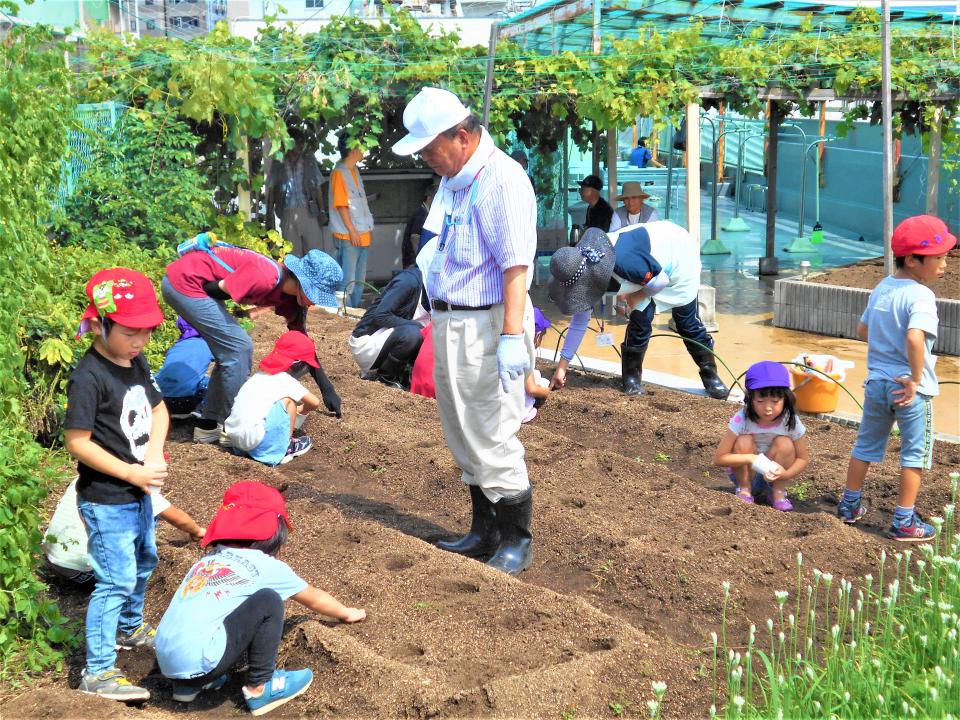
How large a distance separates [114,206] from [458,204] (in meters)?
5.78

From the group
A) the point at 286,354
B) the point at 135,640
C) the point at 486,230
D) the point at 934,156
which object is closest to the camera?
the point at 135,640

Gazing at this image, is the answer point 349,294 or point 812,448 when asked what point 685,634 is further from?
point 349,294

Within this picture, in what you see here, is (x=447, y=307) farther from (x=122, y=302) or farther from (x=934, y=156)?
(x=934, y=156)

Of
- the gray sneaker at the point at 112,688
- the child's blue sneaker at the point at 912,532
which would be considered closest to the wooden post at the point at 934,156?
the child's blue sneaker at the point at 912,532

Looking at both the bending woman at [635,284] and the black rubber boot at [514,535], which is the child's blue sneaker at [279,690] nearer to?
the black rubber boot at [514,535]

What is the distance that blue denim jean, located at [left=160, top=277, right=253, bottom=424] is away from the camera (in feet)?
20.2

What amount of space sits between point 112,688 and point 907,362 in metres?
3.72

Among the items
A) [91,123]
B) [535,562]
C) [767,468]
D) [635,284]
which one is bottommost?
[535,562]

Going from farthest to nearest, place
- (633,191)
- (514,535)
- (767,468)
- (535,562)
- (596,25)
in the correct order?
(596,25), (633,191), (767,468), (535,562), (514,535)

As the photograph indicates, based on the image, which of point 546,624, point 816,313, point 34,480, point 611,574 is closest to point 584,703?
point 546,624

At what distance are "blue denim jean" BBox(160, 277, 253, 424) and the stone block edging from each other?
612 cm

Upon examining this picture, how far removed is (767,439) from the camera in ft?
18.4

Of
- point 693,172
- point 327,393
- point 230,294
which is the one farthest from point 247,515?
point 693,172

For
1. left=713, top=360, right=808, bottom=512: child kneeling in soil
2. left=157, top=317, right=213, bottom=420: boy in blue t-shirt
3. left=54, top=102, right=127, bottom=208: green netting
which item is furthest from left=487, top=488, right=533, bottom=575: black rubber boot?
left=54, top=102, right=127, bottom=208: green netting
